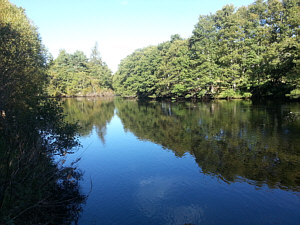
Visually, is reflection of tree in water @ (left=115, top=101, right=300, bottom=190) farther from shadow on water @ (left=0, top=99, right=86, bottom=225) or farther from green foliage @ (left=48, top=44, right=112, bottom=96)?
green foliage @ (left=48, top=44, right=112, bottom=96)

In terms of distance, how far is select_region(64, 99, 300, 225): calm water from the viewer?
366 inches

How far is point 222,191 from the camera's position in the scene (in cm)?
1101

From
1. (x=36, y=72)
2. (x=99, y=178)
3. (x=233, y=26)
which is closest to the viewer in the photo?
(x=99, y=178)

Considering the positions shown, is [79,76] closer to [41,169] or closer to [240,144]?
[240,144]

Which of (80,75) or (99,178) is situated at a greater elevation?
(80,75)

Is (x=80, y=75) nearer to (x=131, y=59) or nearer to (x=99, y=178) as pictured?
(x=131, y=59)

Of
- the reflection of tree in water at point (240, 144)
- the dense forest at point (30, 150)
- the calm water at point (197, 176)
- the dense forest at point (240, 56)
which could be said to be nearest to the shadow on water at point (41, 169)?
the dense forest at point (30, 150)

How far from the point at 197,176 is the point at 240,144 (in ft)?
21.8

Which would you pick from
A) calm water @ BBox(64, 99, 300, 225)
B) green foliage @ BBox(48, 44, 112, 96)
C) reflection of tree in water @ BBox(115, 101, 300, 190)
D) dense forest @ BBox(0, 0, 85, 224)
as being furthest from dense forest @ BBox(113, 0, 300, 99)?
green foliage @ BBox(48, 44, 112, 96)

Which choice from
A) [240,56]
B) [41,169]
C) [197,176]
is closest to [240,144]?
[197,176]

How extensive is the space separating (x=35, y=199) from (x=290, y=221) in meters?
8.81

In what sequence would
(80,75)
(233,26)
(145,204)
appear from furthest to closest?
(80,75), (233,26), (145,204)

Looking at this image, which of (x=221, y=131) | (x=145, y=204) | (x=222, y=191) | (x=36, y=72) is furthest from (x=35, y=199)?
(x=221, y=131)

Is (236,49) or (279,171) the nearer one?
(279,171)
